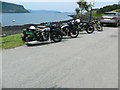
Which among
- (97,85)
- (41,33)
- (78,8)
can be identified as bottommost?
(97,85)

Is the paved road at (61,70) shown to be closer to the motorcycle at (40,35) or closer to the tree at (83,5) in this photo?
the motorcycle at (40,35)

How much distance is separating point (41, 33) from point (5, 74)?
13.7ft

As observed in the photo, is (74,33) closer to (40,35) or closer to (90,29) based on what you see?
(90,29)

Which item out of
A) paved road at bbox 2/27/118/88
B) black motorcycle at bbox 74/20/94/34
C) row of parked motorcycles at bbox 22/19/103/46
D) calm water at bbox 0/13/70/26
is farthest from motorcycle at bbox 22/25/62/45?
calm water at bbox 0/13/70/26

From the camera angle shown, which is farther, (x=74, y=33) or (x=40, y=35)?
(x=74, y=33)

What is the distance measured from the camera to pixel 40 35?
7.88m

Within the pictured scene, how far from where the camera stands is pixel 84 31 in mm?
12508

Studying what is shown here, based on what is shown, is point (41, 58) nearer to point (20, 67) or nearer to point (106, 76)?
point (20, 67)

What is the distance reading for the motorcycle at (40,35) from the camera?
24.9ft

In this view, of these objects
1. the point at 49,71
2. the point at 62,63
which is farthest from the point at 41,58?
the point at 49,71

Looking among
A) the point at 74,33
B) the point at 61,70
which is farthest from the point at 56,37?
the point at 61,70

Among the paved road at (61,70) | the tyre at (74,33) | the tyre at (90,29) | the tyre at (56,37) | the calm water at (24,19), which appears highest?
the calm water at (24,19)

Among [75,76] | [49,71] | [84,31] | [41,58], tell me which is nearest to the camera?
[75,76]

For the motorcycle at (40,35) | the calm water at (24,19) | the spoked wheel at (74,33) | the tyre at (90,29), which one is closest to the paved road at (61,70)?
the motorcycle at (40,35)
